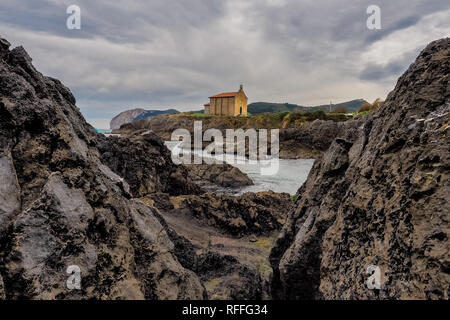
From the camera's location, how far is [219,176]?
22172 millimetres

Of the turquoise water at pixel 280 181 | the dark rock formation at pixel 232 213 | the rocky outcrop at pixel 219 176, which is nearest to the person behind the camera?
the dark rock formation at pixel 232 213

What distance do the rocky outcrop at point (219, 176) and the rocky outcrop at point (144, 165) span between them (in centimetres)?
577

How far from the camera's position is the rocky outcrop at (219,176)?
21656 mm

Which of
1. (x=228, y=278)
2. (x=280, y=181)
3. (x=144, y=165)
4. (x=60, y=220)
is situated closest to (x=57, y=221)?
(x=60, y=220)

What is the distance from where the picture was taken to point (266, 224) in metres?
11.2

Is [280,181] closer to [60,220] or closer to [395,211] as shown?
[395,211]

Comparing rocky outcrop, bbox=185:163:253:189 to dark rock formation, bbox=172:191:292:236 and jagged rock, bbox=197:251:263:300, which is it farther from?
jagged rock, bbox=197:251:263:300

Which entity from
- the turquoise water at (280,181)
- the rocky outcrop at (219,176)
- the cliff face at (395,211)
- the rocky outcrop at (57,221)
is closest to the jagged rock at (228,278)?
the cliff face at (395,211)

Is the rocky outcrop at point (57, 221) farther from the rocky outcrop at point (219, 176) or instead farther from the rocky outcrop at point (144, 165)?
the rocky outcrop at point (219, 176)

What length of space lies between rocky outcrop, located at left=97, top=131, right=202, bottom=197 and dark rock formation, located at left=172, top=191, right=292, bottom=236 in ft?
5.55

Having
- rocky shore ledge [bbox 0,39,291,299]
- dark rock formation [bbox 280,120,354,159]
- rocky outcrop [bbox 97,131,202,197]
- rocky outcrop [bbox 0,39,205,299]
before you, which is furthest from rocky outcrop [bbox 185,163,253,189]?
dark rock formation [bbox 280,120,354,159]

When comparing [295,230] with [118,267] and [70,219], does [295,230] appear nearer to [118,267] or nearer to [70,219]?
[118,267]
